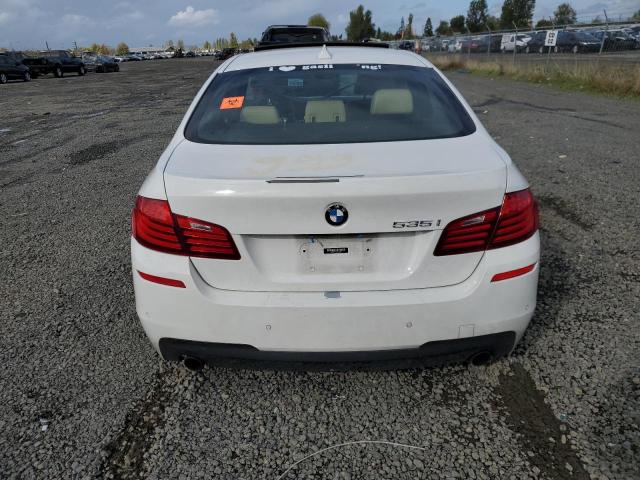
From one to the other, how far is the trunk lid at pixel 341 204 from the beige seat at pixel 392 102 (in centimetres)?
57

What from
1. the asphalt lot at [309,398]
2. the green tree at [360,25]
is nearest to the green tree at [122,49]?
the green tree at [360,25]

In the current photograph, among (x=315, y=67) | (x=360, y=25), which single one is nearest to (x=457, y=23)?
(x=360, y=25)

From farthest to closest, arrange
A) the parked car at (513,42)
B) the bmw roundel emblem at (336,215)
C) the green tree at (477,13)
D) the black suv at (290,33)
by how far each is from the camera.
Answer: the green tree at (477,13), the parked car at (513,42), the black suv at (290,33), the bmw roundel emblem at (336,215)

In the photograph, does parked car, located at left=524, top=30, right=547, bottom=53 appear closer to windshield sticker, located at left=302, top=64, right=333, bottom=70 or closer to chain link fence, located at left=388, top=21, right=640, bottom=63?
chain link fence, located at left=388, top=21, right=640, bottom=63

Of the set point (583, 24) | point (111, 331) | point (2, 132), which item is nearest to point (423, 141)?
point (111, 331)

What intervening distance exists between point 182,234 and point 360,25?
114m

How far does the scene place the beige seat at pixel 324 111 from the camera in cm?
252

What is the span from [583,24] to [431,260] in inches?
820

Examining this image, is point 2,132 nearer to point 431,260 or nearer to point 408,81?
point 408,81

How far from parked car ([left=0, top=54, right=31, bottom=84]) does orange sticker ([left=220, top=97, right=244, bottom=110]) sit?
31482 millimetres

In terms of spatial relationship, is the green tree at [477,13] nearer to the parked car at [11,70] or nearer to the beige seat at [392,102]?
the parked car at [11,70]

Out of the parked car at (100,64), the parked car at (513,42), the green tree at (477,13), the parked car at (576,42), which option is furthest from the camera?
the green tree at (477,13)

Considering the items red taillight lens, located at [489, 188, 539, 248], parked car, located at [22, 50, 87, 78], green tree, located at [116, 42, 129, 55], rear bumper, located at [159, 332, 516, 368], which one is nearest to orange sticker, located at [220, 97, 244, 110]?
rear bumper, located at [159, 332, 516, 368]

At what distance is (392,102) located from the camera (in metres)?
2.61
